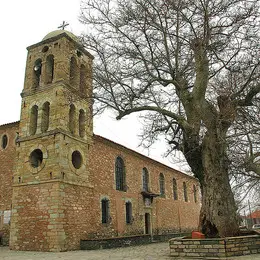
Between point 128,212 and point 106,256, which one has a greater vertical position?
point 128,212

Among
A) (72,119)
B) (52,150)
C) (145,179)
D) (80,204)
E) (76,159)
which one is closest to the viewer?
(52,150)

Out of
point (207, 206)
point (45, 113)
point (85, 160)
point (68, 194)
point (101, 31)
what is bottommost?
point (207, 206)

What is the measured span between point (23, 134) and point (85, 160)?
11.5ft

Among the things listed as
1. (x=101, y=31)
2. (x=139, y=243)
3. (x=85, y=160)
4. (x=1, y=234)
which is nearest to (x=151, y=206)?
(x=139, y=243)

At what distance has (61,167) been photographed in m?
13.3

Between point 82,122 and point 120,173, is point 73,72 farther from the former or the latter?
point 120,173

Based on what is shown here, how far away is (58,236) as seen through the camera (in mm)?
12250

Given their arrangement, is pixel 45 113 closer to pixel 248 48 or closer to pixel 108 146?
pixel 108 146

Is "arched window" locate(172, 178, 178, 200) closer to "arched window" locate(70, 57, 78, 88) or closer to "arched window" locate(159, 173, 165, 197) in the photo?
"arched window" locate(159, 173, 165, 197)

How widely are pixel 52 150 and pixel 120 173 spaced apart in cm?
640

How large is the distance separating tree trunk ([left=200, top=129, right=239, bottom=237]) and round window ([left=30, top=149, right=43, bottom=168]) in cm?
891

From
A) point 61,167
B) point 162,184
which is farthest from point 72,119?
point 162,184

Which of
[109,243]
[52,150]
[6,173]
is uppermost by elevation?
[52,150]

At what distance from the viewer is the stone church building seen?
42.5 feet
